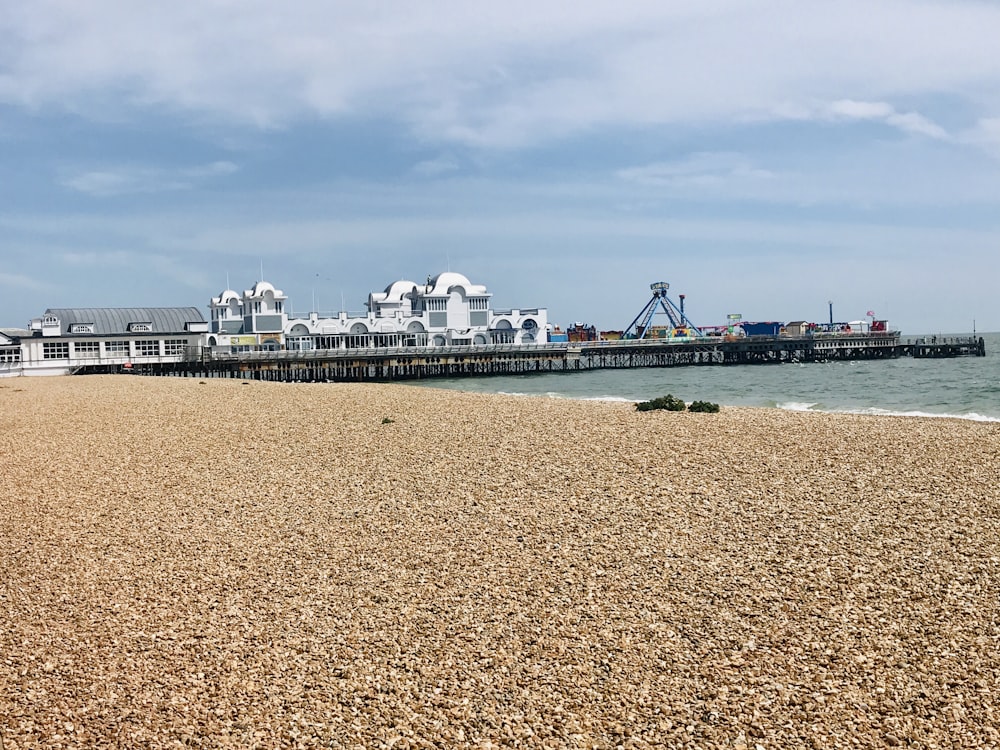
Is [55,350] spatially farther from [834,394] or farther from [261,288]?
[834,394]

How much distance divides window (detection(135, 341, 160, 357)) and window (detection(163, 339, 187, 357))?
21.3 inches

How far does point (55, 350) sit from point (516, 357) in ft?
113

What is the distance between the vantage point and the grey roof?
61.8 m

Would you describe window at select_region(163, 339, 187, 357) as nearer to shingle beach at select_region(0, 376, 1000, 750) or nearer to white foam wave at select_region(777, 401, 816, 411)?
white foam wave at select_region(777, 401, 816, 411)

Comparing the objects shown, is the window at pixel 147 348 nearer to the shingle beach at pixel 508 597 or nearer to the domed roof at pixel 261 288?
the domed roof at pixel 261 288

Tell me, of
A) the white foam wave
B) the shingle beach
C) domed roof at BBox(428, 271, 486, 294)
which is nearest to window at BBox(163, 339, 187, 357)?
domed roof at BBox(428, 271, 486, 294)

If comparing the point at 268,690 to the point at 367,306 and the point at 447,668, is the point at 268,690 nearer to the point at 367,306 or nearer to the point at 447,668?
the point at 447,668

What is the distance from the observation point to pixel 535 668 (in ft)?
20.5

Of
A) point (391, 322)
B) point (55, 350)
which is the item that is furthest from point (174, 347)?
point (391, 322)

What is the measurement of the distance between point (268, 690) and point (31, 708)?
1544 millimetres

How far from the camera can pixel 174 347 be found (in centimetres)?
6034

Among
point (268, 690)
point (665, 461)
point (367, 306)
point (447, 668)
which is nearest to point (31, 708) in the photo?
point (268, 690)

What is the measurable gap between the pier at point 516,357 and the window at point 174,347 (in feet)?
3.26

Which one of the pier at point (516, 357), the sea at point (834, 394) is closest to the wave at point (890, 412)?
the sea at point (834, 394)
